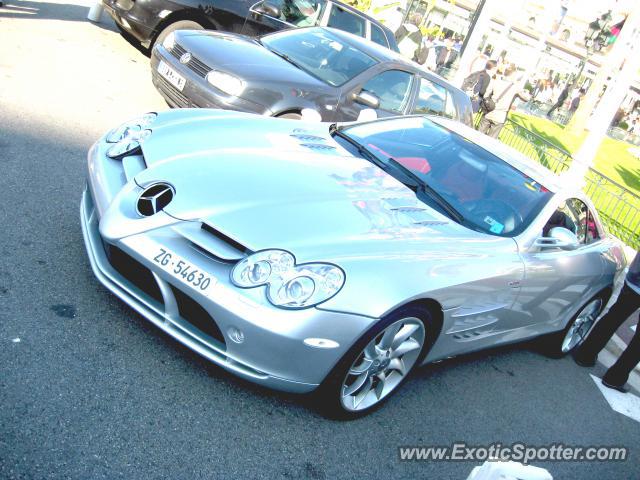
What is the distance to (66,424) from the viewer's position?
2.54 m

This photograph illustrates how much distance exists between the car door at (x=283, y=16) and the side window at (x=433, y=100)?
295 centimetres

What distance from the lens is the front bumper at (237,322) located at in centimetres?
277

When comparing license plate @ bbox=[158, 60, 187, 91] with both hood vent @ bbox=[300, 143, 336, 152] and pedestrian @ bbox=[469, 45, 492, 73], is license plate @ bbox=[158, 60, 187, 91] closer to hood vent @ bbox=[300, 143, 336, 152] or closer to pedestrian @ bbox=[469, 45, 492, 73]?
hood vent @ bbox=[300, 143, 336, 152]

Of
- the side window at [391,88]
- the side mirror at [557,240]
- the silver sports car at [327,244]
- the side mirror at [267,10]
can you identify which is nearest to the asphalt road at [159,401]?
the silver sports car at [327,244]

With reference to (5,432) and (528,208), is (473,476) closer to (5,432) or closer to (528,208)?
(5,432)

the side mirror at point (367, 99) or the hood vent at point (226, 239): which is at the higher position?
the side mirror at point (367, 99)

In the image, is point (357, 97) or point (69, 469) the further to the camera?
point (357, 97)

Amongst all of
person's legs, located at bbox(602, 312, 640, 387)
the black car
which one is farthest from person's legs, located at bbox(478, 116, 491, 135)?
person's legs, located at bbox(602, 312, 640, 387)

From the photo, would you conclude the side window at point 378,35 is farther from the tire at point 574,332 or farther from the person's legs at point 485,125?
the tire at point 574,332

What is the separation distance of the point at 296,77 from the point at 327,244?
13.0 ft

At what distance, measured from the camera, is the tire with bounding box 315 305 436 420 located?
9.86 ft

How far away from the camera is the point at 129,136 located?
3836 millimetres

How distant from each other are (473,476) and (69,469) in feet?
4.67

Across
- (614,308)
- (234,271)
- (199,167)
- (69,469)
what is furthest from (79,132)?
(614,308)
